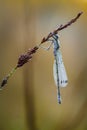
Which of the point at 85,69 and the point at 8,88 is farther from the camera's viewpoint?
the point at 85,69

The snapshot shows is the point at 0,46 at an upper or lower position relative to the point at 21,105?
upper

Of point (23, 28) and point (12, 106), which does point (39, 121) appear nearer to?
point (12, 106)

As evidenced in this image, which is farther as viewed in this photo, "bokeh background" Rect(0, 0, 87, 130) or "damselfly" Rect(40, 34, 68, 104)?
"bokeh background" Rect(0, 0, 87, 130)

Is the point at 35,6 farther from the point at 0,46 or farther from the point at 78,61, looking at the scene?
the point at 78,61

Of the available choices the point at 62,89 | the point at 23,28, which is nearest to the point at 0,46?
the point at 23,28

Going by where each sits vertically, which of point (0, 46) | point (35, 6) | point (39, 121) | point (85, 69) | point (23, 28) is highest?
point (35, 6)

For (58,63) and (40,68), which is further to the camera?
(40,68)

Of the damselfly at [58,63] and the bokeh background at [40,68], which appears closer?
the damselfly at [58,63]

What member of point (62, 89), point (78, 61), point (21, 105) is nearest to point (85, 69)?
point (78, 61)
